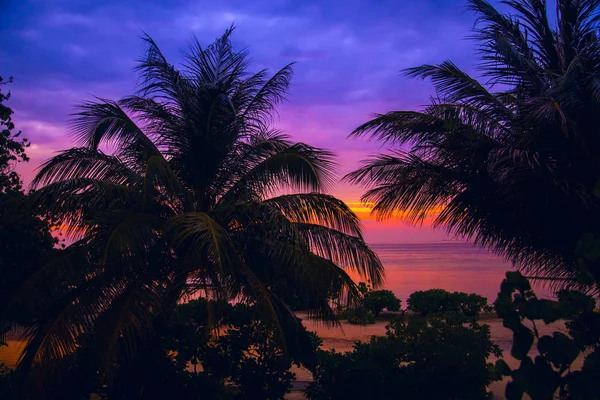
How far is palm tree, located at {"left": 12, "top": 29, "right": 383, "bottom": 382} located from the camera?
21.2 feet

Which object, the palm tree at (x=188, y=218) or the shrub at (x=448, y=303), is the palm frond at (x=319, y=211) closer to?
the palm tree at (x=188, y=218)

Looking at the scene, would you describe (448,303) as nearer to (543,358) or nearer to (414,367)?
(414,367)

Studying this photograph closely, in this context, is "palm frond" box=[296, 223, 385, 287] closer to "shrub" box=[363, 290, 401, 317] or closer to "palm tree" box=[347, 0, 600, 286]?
"palm tree" box=[347, 0, 600, 286]

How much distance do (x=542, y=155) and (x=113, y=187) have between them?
5669 millimetres

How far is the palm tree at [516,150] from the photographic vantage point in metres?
7.23

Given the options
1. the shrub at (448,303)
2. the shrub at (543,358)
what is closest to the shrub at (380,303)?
the shrub at (448,303)

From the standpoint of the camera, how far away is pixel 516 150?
23.7ft

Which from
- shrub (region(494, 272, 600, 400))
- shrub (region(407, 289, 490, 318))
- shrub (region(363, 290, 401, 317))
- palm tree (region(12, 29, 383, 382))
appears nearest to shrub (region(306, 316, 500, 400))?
palm tree (region(12, 29, 383, 382))

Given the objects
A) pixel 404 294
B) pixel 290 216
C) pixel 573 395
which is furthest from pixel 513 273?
pixel 404 294

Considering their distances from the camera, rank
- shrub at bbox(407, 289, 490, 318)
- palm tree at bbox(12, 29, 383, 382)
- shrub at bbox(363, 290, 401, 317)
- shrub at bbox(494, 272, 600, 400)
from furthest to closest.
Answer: shrub at bbox(363, 290, 401, 317), shrub at bbox(407, 289, 490, 318), palm tree at bbox(12, 29, 383, 382), shrub at bbox(494, 272, 600, 400)

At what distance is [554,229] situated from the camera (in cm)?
770

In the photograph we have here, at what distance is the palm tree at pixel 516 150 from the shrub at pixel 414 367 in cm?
168

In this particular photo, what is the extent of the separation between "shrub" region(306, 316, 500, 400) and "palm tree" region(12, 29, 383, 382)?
78 cm

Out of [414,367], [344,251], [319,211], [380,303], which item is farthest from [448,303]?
[319,211]
